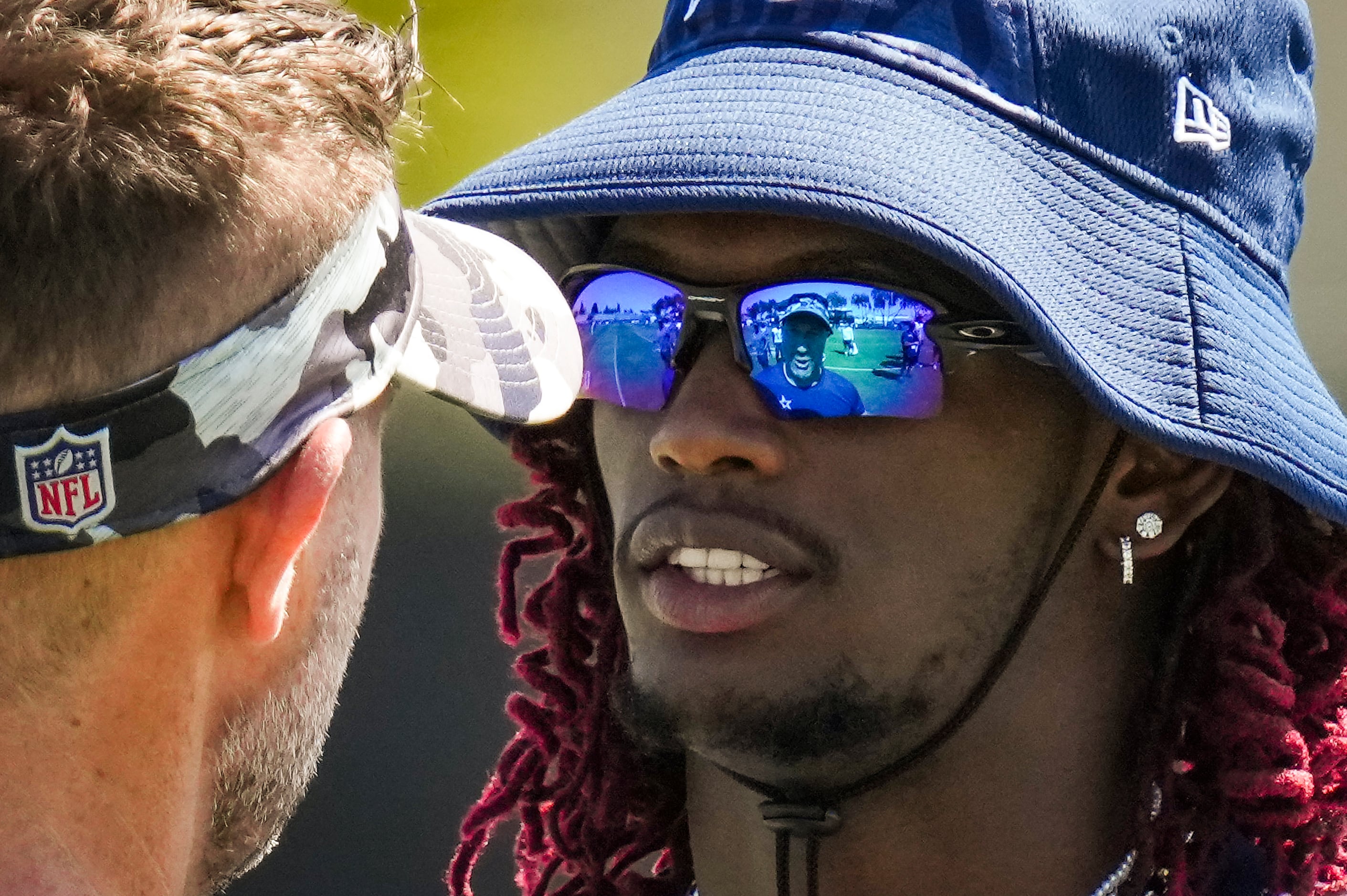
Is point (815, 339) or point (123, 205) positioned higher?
point (123, 205)

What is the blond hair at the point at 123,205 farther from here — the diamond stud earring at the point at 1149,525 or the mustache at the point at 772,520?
the diamond stud earring at the point at 1149,525

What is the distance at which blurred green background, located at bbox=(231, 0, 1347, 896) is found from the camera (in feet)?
10.5

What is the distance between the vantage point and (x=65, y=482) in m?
1.22

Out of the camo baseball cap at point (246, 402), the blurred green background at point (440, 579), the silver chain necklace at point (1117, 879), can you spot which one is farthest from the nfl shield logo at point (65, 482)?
the blurred green background at point (440, 579)

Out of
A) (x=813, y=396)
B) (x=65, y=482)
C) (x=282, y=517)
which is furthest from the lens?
(x=813, y=396)

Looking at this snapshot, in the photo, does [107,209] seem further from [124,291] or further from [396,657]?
[396,657]

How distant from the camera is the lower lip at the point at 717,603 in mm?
2098

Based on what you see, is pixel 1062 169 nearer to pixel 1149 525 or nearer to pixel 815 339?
pixel 815 339

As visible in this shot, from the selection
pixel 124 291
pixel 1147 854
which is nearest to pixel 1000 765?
pixel 1147 854

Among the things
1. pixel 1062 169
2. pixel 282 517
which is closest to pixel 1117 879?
pixel 1062 169

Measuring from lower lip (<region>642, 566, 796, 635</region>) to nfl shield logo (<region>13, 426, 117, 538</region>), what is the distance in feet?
3.33

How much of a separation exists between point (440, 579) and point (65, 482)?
2.11 meters

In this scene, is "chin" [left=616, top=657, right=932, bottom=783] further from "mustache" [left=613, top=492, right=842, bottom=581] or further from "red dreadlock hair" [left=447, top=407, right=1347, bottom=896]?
"red dreadlock hair" [left=447, top=407, right=1347, bottom=896]

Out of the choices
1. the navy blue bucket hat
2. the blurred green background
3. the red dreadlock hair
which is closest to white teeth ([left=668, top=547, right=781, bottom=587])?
the red dreadlock hair
